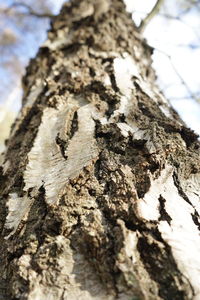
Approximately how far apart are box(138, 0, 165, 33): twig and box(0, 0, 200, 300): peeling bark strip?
3.76 ft

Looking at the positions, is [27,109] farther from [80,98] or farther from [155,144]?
[155,144]

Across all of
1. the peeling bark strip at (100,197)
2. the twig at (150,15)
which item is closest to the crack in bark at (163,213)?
the peeling bark strip at (100,197)

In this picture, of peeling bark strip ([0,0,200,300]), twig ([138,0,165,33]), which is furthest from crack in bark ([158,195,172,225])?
twig ([138,0,165,33])

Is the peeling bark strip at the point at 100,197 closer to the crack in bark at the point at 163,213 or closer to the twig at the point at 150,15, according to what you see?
the crack in bark at the point at 163,213

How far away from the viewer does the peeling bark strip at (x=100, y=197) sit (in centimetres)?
70

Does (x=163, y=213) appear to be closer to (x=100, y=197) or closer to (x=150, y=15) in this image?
(x=100, y=197)

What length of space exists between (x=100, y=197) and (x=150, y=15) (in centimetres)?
224

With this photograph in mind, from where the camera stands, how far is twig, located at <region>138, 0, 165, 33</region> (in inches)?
103

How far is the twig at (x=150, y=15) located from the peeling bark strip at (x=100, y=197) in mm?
1147

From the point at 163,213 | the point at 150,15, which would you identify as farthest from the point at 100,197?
the point at 150,15

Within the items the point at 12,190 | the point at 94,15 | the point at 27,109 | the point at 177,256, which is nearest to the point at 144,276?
the point at 177,256

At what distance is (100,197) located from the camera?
901 mm

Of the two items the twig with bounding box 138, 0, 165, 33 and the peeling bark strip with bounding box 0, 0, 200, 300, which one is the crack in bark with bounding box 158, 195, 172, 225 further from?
the twig with bounding box 138, 0, 165, 33

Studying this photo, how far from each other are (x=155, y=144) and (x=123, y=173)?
0.58 feet
